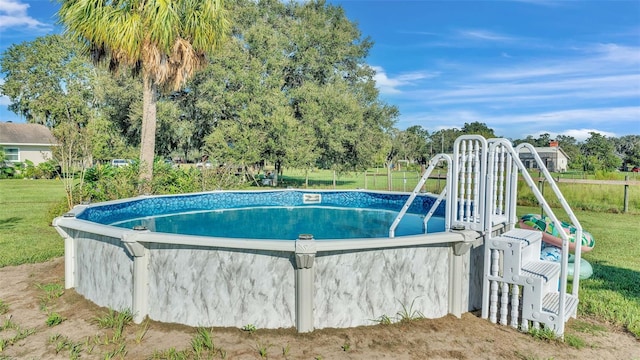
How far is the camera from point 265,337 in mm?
4090

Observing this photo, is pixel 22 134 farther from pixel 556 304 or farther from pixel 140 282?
pixel 556 304

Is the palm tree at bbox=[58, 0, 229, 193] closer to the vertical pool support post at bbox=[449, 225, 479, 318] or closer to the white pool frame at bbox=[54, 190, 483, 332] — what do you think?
the white pool frame at bbox=[54, 190, 483, 332]

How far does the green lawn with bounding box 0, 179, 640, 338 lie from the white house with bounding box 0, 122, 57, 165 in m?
20.5

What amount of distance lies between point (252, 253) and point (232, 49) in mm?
20710

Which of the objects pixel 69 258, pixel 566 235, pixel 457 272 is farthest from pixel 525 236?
pixel 69 258

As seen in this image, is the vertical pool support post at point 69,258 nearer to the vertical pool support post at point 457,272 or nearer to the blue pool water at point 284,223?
the blue pool water at point 284,223

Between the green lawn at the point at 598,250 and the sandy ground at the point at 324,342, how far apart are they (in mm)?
506

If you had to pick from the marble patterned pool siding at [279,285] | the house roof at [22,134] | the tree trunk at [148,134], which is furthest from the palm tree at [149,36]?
the house roof at [22,134]

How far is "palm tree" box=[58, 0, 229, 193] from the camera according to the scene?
459 inches

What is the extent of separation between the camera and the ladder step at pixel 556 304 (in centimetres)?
427

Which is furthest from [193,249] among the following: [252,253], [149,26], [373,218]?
[149,26]

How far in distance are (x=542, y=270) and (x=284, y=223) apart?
7511mm

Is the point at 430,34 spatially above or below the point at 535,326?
above

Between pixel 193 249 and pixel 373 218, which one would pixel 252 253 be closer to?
pixel 193 249
